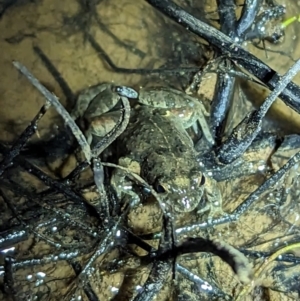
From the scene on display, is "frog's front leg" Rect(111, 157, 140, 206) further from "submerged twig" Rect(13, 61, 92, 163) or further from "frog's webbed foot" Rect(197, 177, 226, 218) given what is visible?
"submerged twig" Rect(13, 61, 92, 163)

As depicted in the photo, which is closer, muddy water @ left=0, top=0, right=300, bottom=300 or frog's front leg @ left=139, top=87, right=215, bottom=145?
muddy water @ left=0, top=0, right=300, bottom=300

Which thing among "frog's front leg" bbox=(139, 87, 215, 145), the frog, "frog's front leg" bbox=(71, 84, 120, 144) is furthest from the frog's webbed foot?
"frog's front leg" bbox=(71, 84, 120, 144)

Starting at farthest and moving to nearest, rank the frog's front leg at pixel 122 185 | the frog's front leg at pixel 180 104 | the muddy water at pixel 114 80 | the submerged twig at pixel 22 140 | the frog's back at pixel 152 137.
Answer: the frog's front leg at pixel 180 104
the frog's back at pixel 152 137
the frog's front leg at pixel 122 185
the muddy water at pixel 114 80
the submerged twig at pixel 22 140

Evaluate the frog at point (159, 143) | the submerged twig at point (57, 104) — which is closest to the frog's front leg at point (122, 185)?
the frog at point (159, 143)

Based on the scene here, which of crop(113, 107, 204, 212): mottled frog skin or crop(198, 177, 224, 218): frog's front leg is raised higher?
crop(113, 107, 204, 212): mottled frog skin

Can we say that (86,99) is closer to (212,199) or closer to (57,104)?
(212,199)

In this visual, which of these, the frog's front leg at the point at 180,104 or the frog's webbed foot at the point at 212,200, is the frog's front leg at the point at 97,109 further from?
the frog's webbed foot at the point at 212,200

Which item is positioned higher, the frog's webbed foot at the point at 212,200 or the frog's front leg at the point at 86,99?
the frog's front leg at the point at 86,99

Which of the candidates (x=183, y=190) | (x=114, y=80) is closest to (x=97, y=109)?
(x=114, y=80)

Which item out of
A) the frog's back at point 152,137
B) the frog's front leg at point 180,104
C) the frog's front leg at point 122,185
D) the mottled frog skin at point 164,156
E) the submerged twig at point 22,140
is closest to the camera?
the submerged twig at point 22,140

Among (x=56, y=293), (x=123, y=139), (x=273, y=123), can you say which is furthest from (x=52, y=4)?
(x=56, y=293)
